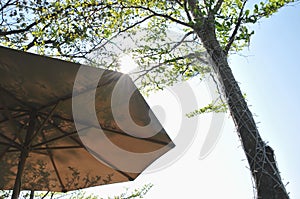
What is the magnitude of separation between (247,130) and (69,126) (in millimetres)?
1673

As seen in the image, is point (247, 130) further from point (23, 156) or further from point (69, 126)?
point (23, 156)

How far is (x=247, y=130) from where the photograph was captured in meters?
2.70

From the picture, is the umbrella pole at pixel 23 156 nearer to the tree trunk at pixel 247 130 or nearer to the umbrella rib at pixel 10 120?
the umbrella rib at pixel 10 120

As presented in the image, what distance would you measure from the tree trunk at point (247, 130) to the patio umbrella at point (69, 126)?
0.72 metres

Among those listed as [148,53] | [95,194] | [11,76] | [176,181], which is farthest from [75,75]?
[95,194]

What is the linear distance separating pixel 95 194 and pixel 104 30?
3.55 metres

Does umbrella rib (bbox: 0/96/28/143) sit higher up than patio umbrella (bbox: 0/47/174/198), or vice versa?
umbrella rib (bbox: 0/96/28/143)

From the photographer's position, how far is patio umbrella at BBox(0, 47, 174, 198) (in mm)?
2084

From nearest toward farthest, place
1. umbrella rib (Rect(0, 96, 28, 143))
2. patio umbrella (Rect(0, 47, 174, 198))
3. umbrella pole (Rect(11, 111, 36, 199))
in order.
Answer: patio umbrella (Rect(0, 47, 174, 198)) < umbrella pole (Rect(11, 111, 36, 199)) < umbrella rib (Rect(0, 96, 28, 143))

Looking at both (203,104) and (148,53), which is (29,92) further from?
(203,104)

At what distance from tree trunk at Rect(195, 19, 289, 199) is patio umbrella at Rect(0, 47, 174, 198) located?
72 centimetres

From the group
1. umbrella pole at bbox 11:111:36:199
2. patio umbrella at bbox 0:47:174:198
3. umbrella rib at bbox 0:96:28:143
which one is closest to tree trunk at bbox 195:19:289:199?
patio umbrella at bbox 0:47:174:198

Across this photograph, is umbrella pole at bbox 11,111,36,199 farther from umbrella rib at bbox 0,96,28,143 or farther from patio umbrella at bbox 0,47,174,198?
umbrella rib at bbox 0,96,28,143

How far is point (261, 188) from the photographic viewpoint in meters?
2.37
